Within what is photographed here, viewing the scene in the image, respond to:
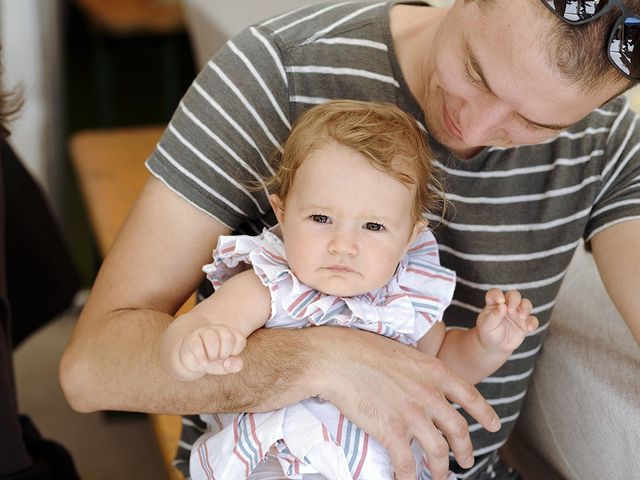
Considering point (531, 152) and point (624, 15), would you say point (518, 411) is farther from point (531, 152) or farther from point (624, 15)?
point (624, 15)

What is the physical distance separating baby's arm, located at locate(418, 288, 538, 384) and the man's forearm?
0.23m

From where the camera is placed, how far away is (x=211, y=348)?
1.06 m

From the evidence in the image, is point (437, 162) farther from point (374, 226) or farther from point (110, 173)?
point (110, 173)

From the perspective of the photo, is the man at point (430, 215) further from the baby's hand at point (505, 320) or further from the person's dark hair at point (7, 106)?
the person's dark hair at point (7, 106)

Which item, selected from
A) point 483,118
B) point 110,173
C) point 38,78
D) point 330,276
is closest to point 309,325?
point 330,276

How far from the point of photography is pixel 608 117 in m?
1.46

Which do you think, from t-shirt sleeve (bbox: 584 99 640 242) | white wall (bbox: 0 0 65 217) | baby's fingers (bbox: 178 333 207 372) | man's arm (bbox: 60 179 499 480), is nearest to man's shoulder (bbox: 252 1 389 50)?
man's arm (bbox: 60 179 499 480)

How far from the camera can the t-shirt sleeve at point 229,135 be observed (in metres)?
1.33

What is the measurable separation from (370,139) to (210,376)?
370 mm

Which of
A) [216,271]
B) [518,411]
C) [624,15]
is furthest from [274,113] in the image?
[518,411]

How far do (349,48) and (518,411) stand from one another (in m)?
0.62

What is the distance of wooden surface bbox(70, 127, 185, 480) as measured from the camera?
2.30 meters

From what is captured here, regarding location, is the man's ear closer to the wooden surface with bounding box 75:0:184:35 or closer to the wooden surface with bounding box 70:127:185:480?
the wooden surface with bounding box 70:127:185:480

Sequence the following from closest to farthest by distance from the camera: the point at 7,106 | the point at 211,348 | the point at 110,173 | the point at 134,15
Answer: the point at 211,348 < the point at 7,106 < the point at 110,173 < the point at 134,15
